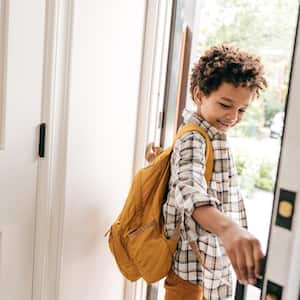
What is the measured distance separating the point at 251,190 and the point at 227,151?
1654 mm

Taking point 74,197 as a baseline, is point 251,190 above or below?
below

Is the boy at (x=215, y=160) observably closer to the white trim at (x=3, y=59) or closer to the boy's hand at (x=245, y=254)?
the boy's hand at (x=245, y=254)

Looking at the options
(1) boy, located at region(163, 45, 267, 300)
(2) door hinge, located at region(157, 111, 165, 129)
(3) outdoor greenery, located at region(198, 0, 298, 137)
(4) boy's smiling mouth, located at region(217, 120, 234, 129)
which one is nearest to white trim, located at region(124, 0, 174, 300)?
(2) door hinge, located at region(157, 111, 165, 129)

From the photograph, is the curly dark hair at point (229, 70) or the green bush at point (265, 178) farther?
the green bush at point (265, 178)

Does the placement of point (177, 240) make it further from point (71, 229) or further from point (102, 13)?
point (102, 13)

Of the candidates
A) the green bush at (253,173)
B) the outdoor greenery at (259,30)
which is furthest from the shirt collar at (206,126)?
the green bush at (253,173)

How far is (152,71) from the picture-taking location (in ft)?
4.88

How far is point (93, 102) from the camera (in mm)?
1252

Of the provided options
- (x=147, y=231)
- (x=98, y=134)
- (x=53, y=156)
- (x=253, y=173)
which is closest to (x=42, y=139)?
(x=53, y=156)

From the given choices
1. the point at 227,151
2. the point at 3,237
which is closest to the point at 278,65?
the point at 227,151

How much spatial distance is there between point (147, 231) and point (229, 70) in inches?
19.9

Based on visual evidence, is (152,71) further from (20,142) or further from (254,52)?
(20,142)

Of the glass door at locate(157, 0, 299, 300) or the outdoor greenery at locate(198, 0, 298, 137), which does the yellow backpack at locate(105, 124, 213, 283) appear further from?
the outdoor greenery at locate(198, 0, 298, 137)

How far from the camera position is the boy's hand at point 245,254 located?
2.17 feet
